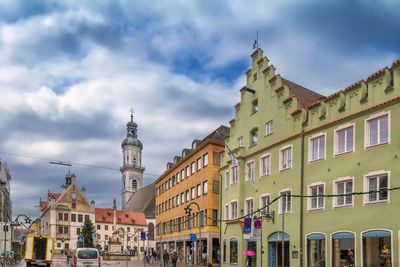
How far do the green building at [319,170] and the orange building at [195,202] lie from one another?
22.0ft

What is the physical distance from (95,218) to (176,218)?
210ft

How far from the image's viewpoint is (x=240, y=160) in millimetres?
38031

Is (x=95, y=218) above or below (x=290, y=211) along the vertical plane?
below

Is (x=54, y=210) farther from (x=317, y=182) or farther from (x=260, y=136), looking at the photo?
(x=317, y=182)

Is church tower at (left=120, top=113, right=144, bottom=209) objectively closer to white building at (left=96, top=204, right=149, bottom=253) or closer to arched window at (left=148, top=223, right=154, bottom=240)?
white building at (left=96, top=204, right=149, bottom=253)

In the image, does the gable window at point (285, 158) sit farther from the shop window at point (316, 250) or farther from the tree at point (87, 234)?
the tree at point (87, 234)

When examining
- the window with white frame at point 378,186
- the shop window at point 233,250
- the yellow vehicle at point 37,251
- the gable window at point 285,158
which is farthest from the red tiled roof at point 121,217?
the window with white frame at point 378,186

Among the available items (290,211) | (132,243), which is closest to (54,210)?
(132,243)

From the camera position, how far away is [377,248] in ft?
74.9

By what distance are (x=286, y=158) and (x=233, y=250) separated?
11893 mm

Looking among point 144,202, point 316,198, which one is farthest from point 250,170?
point 144,202

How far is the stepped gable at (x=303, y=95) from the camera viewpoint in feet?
107

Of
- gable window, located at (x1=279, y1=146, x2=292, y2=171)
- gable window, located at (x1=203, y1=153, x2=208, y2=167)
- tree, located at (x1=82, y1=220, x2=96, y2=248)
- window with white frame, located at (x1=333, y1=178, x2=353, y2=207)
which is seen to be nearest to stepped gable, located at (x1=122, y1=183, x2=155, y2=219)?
tree, located at (x1=82, y1=220, x2=96, y2=248)

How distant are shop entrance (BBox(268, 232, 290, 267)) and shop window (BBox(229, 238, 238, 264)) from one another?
6.18 meters
